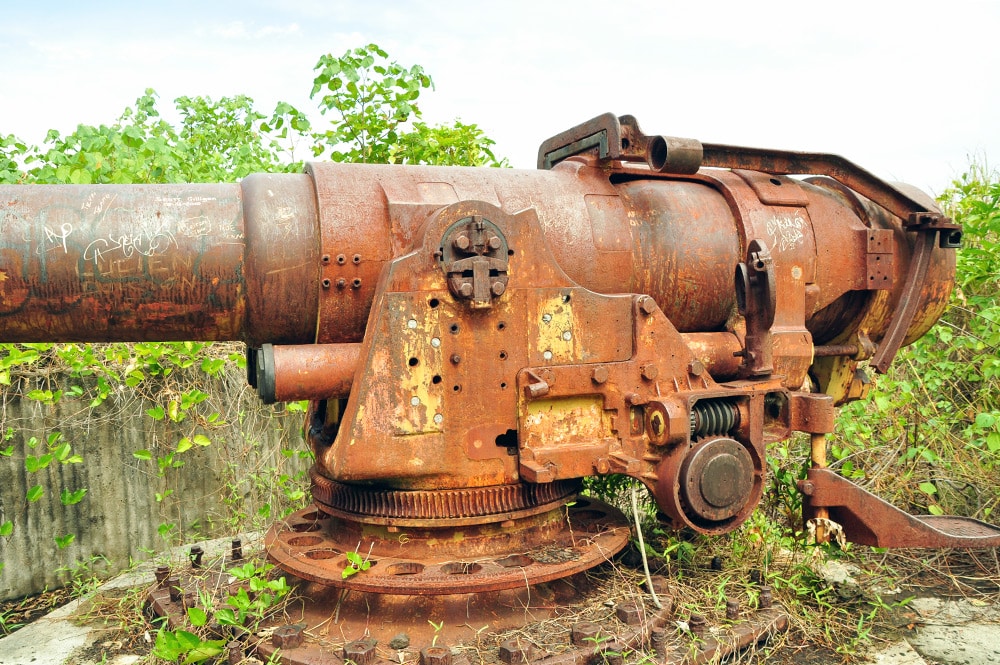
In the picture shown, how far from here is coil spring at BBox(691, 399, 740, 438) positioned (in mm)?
3283

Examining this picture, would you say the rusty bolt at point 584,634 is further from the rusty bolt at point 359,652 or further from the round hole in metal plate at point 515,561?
the rusty bolt at point 359,652

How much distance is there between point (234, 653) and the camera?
2855 millimetres

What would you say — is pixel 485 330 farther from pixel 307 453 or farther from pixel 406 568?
pixel 307 453

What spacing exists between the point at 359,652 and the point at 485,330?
1163 mm

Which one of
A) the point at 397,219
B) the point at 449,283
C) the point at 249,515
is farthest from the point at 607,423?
the point at 249,515

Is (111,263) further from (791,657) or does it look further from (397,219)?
(791,657)

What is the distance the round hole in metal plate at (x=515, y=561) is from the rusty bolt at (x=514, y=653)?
1.10 ft

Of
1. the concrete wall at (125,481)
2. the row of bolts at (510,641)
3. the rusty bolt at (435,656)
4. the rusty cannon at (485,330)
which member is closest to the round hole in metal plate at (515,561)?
the rusty cannon at (485,330)

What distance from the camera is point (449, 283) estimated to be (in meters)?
2.92

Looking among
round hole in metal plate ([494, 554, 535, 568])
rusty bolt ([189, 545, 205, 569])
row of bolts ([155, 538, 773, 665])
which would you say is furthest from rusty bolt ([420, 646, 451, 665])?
rusty bolt ([189, 545, 205, 569])

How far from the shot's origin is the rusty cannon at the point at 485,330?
2.87 metres

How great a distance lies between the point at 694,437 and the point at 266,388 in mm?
Answer: 1658

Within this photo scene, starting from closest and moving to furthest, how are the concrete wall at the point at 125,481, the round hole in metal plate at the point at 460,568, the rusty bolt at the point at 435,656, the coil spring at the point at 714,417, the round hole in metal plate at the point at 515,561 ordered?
the rusty bolt at the point at 435,656 → the round hole in metal plate at the point at 460,568 → the round hole in metal plate at the point at 515,561 → the coil spring at the point at 714,417 → the concrete wall at the point at 125,481

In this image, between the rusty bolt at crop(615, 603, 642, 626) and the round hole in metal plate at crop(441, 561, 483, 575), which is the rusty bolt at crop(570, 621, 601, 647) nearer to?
the rusty bolt at crop(615, 603, 642, 626)
